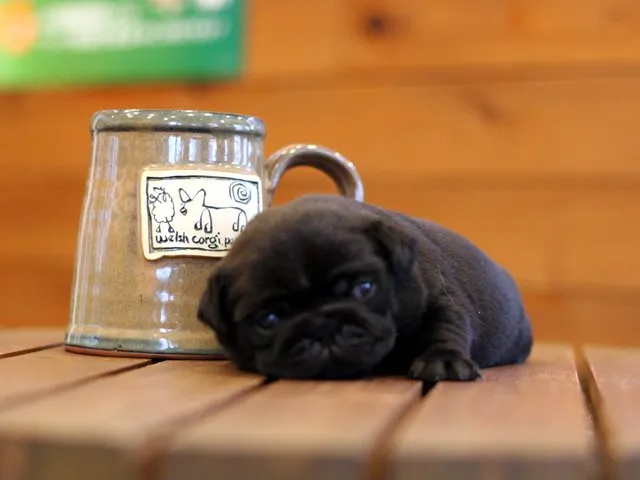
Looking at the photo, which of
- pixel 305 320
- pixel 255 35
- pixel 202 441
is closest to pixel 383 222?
pixel 305 320

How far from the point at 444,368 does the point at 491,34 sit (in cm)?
112

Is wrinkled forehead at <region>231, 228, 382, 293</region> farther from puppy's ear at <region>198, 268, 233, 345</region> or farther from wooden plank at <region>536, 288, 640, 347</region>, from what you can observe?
wooden plank at <region>536, 288, 640, 347</region>

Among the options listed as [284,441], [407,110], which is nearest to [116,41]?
[407,110]

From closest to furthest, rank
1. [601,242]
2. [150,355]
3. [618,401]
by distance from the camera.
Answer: [618,401], [150,355], [601,242]

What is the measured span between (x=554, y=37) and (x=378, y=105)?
331 millimetres

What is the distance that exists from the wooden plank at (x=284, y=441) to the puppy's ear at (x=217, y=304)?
0.74 feet

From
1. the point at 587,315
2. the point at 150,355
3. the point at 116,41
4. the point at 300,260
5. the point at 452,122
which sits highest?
the point at 116,41

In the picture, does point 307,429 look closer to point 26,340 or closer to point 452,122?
point 26,340

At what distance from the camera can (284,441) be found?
23.2 inches

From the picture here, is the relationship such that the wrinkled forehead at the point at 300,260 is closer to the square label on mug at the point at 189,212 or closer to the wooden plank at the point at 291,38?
the square label on mug at the point at 189,212

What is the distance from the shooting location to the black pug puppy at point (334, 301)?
92 cm

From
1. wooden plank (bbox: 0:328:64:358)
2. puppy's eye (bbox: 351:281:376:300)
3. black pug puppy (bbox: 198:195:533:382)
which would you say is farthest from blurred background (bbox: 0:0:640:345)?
puppy's eye (bbox: 351:281:376:300)

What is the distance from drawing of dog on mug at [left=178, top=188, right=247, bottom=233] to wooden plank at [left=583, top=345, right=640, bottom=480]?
0.37m

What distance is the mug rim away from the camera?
1.06 meters
